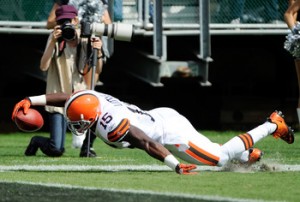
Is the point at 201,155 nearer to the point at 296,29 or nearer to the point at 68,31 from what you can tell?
the point at 68,31

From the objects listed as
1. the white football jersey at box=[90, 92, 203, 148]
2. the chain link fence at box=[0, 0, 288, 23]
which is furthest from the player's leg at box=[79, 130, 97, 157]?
the chain link fence at box=[0, 0, 288, 23]

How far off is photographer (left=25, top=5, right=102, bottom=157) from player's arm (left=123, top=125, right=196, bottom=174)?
103 inches

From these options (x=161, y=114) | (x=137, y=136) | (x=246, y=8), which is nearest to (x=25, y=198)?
(x=137, y=136)

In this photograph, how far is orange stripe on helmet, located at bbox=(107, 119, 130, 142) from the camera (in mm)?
8484

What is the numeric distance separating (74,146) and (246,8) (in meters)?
4.36

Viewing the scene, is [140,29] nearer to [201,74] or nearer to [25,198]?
[201,74]

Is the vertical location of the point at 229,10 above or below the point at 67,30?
below

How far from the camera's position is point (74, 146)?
1272cm

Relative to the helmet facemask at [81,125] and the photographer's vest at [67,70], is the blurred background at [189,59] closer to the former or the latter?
the photographer's vest at [67,70]

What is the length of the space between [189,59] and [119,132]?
8.34 metres

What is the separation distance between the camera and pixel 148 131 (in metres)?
8.78

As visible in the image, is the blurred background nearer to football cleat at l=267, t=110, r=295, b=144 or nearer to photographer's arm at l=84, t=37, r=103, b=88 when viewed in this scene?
photographer's arm at l=84, t=37, r=103, b=88

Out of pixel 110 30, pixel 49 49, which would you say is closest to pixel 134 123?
pixel 110 30

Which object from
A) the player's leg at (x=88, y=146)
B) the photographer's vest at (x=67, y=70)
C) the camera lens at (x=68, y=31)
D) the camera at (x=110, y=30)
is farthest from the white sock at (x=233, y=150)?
the photographer's vest at (x=67, y=70)
